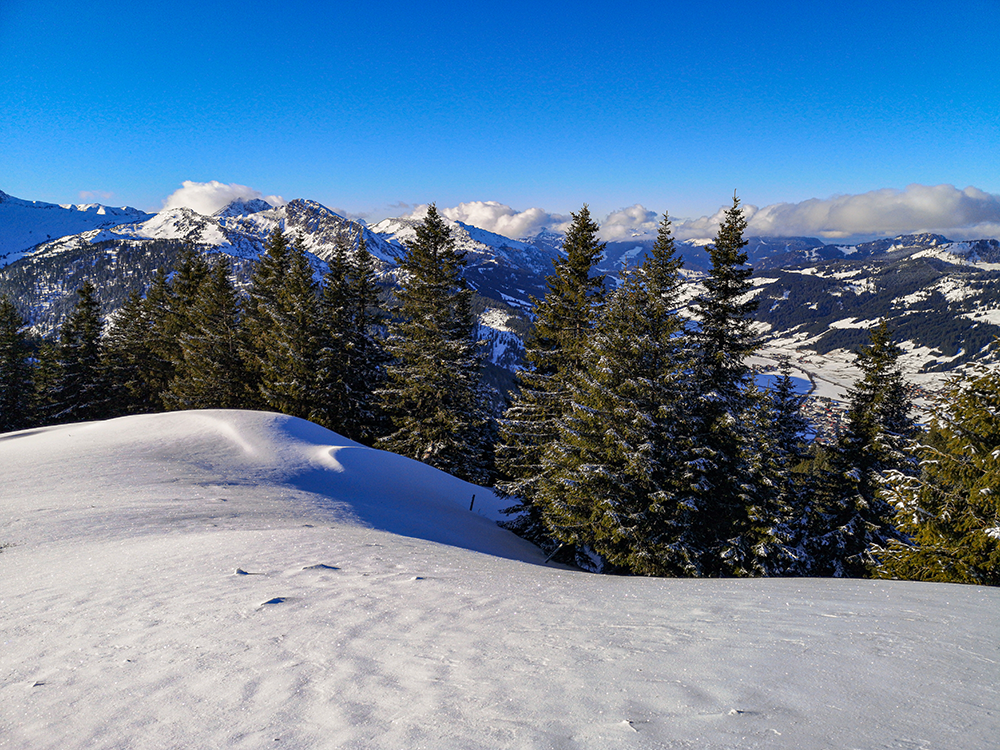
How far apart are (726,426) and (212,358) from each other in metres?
32.1

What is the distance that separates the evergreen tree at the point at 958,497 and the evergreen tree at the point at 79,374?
4973 cm

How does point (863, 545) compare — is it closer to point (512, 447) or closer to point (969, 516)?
point (969, 516)

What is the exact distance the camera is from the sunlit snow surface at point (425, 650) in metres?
3.03

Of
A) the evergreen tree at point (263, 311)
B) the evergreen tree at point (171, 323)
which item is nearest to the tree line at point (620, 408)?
the evergreen tree at point (263, 311)

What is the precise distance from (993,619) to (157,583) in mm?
11019

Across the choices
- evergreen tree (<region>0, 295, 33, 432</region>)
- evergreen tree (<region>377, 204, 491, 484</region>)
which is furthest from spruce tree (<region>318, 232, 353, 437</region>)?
evergreen tree (<region>0, 295, 33, 432</region>)

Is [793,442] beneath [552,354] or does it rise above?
beneath

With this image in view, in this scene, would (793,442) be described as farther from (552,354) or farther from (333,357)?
(333,357)

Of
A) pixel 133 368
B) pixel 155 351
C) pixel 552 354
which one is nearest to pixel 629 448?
pixel 552 354

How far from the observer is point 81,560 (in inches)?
280

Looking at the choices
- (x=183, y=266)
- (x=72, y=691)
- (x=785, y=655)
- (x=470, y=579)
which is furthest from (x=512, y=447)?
(x=183, y=266)

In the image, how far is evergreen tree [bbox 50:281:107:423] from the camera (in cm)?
3581

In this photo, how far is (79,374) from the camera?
36.2 m

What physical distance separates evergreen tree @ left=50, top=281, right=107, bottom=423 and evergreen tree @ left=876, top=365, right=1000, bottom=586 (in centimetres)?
4973
